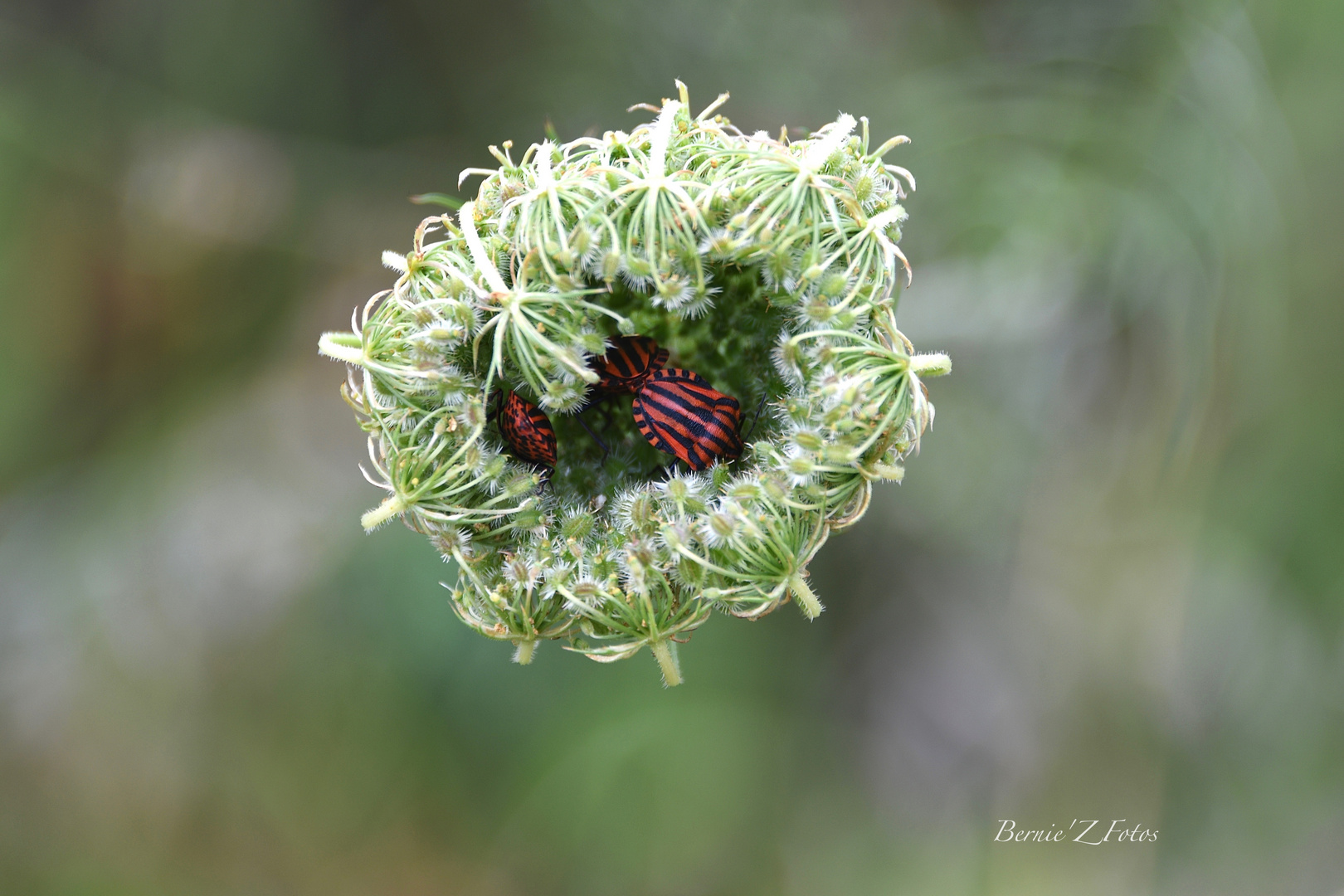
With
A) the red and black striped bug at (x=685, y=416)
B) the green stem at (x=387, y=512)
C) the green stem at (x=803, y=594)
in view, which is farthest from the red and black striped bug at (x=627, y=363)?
the green stem at (x=803, y=594)

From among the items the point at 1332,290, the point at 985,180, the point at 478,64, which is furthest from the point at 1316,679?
the point at 478,64

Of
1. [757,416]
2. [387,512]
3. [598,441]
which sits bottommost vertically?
[387,512]

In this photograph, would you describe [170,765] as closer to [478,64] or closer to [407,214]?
[407,214]

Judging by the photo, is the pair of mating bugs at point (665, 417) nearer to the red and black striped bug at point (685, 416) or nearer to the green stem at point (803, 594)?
the red and black striped bug at point (685, 416)
